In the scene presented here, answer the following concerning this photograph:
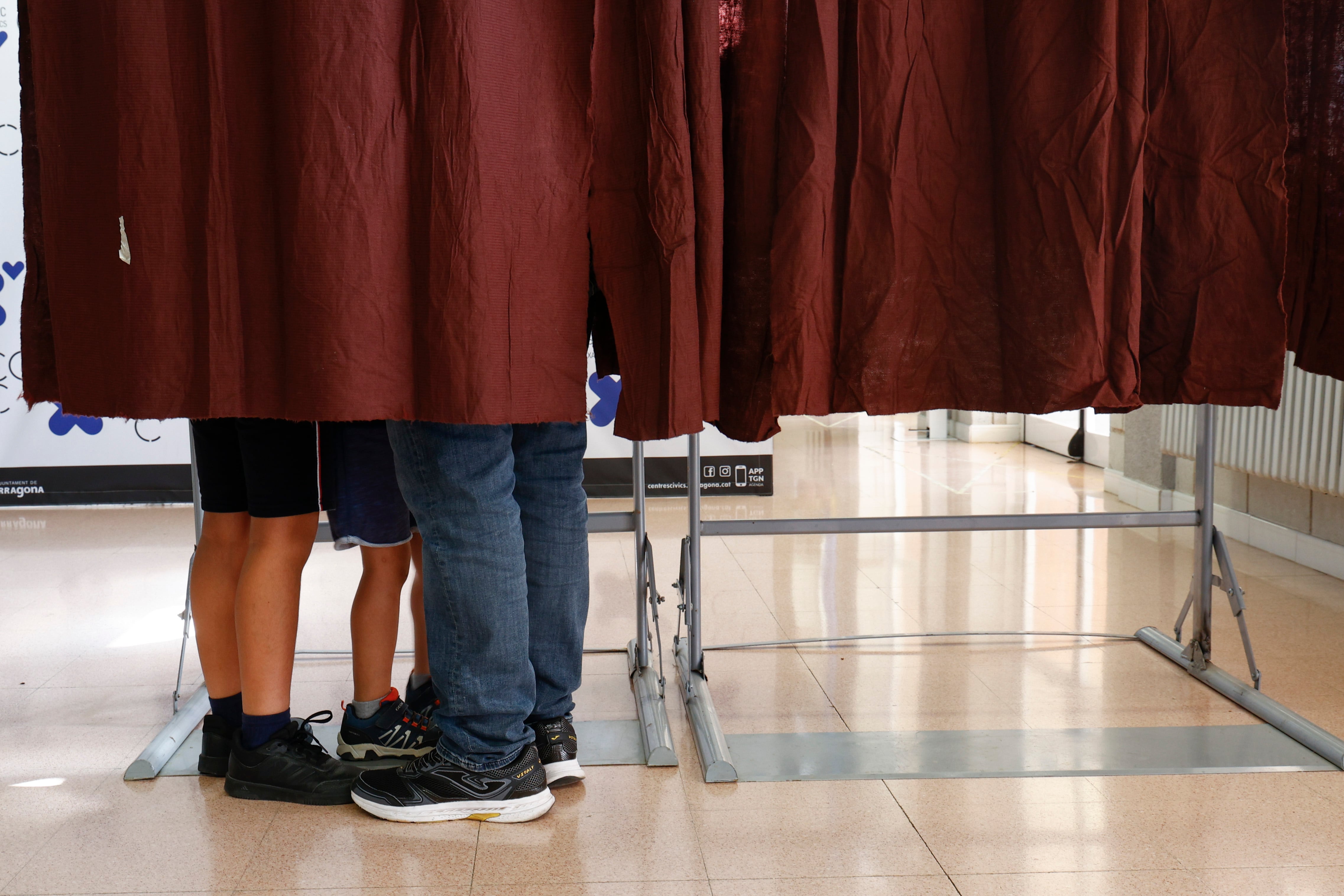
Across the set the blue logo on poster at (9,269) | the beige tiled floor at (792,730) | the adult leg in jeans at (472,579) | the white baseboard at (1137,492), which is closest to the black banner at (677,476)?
the beige tiled floor at (792,730)

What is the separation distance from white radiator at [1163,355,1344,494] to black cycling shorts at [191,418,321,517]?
102 inches

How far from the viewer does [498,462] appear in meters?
1.47

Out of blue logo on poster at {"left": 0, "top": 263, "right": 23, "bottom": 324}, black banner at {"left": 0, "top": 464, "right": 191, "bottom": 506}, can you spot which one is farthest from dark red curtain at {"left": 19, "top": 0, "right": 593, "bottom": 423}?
blue logo on poster at {"left": 0, "top": 263, "right": 23, "bottom": 324}

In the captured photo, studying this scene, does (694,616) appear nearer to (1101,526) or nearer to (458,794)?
(458,794)

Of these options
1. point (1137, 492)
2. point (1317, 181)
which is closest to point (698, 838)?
point (1317, 181)

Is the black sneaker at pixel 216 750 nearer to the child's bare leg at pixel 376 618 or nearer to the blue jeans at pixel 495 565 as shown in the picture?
the child's bare leg at pixel 376 618

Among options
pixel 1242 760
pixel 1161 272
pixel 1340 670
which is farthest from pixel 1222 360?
pixel 1340 670

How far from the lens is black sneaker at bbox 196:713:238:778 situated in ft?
5.68

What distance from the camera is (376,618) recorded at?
176 centimetres

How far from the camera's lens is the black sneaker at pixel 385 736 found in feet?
5.82

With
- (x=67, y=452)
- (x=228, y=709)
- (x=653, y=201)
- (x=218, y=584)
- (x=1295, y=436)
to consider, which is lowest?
(x=228, y=709)

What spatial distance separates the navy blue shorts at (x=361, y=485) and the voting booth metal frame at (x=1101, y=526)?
551 mm

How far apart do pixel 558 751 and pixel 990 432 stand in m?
5.79

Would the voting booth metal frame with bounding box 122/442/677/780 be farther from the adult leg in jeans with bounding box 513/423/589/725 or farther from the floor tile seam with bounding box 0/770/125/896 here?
the adult leg in jeans with bounding box 513/423/589/725
